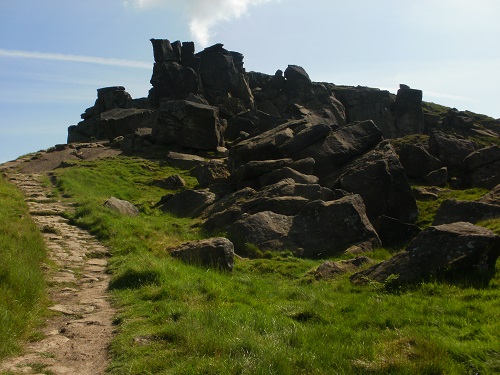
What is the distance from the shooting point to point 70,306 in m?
→ 12.6

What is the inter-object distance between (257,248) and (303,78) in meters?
88.4

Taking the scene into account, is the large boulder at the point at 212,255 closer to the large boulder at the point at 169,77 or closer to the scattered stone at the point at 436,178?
the scattered stone at the point at 436,178

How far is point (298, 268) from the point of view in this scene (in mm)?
19672

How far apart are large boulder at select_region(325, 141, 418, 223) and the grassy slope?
1043 centimetres

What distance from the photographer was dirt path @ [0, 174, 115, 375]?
882 cm

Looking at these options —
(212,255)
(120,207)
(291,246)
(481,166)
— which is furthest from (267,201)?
(481,166)

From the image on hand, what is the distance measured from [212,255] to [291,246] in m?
6.46

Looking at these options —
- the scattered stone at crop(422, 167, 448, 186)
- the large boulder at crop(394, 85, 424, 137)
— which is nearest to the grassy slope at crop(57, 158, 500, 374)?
the scattered stone at crop(422, 167, 448, 186)

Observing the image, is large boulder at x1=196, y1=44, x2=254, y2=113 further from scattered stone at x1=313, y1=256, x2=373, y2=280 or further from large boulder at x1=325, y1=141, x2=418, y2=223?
scattered stone at x1=313, y1=256, x2=373, y2=280

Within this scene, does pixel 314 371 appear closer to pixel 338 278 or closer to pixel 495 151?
pixel 338 278

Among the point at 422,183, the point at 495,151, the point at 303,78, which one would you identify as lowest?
the point at 422,183

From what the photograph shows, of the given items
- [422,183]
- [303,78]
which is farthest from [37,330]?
[303,78]

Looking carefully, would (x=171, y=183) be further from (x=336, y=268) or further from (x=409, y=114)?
(x=409, y=114)

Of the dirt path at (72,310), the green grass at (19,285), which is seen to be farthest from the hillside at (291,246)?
the green grass at (19,285)
